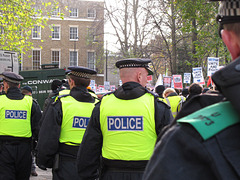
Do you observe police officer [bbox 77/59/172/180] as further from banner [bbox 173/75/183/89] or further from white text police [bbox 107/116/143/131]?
banner [bbox 173/75/183/89]

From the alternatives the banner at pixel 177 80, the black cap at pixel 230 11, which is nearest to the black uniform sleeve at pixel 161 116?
the black cap at pixel 230 11

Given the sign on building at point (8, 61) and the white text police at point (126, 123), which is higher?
the sign on building at point (8, 61)

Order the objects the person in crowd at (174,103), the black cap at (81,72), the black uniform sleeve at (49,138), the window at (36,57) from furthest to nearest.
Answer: the window at (36,57)
the person in crowd at (174,103)
the black cap at (81,72)
the black uniform sleeve at (49,138)

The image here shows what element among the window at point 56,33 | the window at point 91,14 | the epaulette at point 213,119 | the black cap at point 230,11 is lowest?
the epaulette at point 213,119

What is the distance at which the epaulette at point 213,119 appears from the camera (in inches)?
38.0

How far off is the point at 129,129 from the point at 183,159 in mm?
2257

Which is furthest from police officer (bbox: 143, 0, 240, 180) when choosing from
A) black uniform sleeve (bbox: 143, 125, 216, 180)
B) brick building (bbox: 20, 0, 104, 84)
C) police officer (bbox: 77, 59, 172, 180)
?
brick building (bbox: 20, 0, 104, 84)

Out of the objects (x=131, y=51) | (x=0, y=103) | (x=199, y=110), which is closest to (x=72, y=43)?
(x=131, y=51)

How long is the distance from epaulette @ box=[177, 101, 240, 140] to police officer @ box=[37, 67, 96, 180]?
323cm

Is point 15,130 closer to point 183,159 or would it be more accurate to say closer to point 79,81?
point 79,81

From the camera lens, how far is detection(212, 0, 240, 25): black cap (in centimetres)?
108

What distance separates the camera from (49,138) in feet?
13.2

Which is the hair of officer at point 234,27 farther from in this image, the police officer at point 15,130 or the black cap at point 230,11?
the police officer at point 15,130

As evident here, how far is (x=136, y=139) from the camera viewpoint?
3.21 meters
